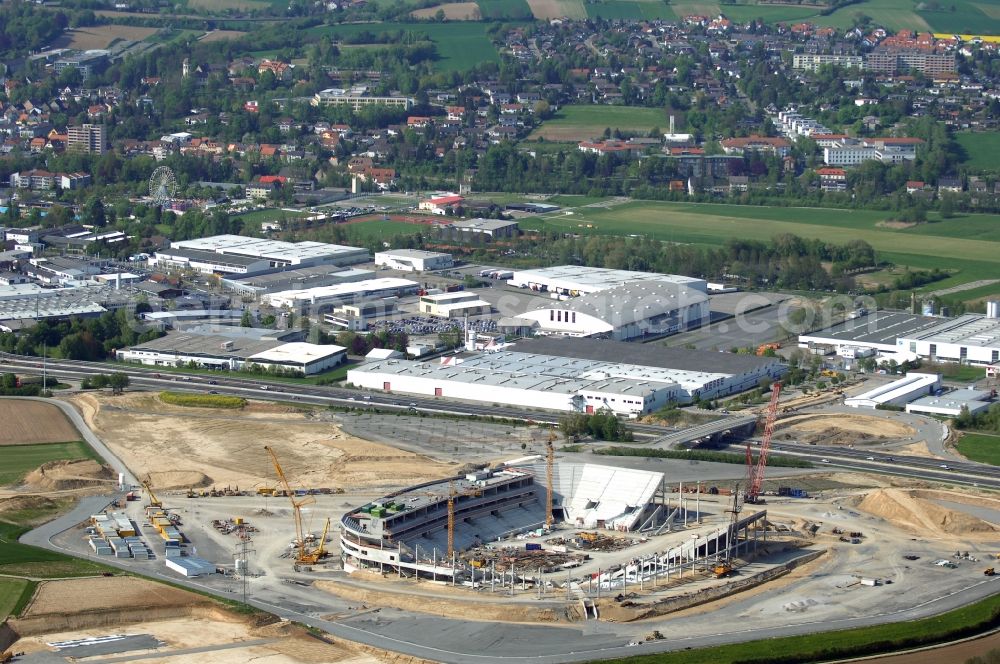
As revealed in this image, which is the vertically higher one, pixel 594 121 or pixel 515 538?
pixel 594 121

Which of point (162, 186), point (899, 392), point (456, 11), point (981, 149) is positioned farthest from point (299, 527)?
point (456, 11)

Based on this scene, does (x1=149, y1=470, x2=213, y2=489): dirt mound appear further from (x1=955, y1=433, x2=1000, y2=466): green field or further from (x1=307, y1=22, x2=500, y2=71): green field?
(x1=307, y1=22, x2=500, y2=71): green field

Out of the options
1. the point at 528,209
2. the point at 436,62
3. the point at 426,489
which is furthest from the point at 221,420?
the point at 436,62

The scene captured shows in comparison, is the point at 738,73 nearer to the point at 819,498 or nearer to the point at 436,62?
the point at 436,62

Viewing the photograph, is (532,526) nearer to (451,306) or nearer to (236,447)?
(236,447)

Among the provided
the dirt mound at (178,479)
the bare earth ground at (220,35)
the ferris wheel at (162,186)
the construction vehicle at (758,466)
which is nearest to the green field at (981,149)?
the ferris wheel at (162,186)

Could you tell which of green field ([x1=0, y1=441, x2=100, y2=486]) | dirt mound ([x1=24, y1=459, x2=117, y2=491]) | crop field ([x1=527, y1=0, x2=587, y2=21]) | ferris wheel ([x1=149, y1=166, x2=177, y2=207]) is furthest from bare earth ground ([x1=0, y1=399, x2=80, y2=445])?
crop field ([x1=527, y1=0, x2=587, y2=21])
